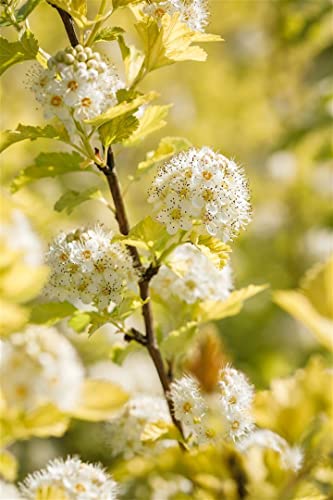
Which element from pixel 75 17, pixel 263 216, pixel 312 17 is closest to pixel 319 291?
pixel 75 17

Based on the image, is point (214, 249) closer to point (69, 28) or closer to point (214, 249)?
point (214, 249)

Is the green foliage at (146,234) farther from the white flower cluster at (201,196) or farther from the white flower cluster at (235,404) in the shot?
the white flower cluster at (235,404)

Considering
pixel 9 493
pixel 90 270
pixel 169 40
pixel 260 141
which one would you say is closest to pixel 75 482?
pixel 9 493

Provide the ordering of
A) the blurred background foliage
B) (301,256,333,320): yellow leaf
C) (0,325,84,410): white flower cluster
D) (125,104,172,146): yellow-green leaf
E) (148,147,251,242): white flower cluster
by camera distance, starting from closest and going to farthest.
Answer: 1. (301,256,333,320): yellow leaf
2. (0,325,84,410): white flower cluster
3. (148,147,251,242): white flower cluster
4. (125,104,172,146): yellow-green leaf
5. the blurred background foliage

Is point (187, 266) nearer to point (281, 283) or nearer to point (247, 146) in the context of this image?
point (281, 283)

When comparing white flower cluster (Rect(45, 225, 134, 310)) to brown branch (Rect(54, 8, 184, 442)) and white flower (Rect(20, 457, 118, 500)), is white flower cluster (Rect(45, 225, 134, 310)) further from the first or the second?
white flower (Rect(20, 457, 118, 500))

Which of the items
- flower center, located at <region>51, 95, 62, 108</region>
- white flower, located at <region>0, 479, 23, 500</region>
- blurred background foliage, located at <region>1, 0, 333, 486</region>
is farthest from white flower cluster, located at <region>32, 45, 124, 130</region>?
blurred background foliage, located at <region>1, 0, 333, 486</region>
